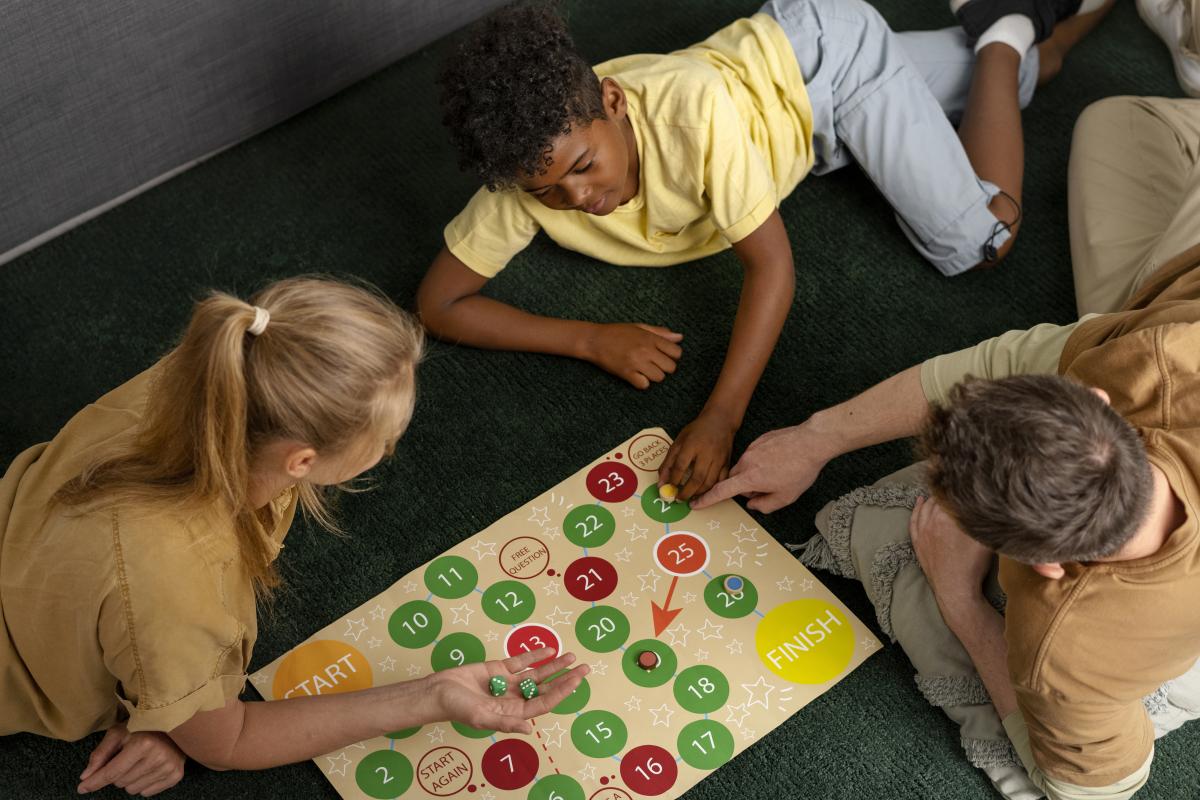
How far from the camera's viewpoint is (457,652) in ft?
3.80

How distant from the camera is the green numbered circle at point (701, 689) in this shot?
1.13m

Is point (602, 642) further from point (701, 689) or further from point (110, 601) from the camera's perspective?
point (110, 601)

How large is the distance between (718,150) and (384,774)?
0.74 m

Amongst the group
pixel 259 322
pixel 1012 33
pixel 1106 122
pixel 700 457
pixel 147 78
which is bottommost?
pixel 700 457

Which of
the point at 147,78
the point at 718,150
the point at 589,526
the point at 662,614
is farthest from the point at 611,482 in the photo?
the point at 147,78

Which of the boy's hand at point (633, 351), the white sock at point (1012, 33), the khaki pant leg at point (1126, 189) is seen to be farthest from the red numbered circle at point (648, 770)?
the white sock at point (1012, 33)

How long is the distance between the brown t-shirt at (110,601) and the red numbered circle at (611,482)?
16.4 inches

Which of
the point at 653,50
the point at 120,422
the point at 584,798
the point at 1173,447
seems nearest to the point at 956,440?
the point at 1173,447

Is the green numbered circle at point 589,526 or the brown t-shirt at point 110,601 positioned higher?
the brown t-shirt at point 110,601

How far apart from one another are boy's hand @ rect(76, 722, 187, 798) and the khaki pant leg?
117 cm

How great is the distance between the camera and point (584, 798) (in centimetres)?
108

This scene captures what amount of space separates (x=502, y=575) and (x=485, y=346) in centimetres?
32

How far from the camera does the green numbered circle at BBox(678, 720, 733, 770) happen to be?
1.10m

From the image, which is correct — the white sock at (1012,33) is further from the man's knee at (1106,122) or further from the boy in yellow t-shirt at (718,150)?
the man's knee at (1106,122)
